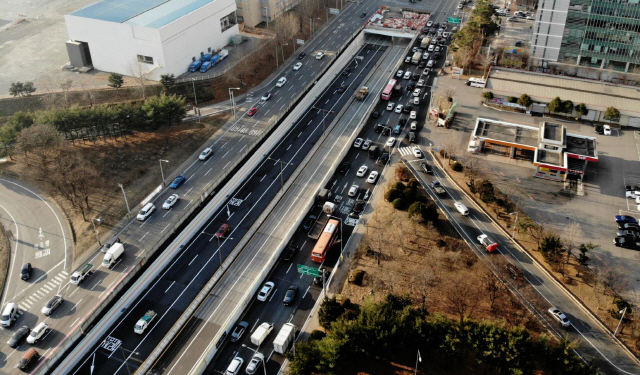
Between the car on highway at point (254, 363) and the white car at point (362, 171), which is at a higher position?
the white car at point (362, 171)

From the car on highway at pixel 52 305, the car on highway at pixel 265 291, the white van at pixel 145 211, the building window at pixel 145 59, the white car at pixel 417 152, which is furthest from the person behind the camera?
the building window at pixel 145 59

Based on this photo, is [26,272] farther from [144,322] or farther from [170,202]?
[170,202]

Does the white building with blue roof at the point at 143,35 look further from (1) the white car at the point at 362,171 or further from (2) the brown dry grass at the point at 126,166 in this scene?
(1) the white car at the point at 362,171

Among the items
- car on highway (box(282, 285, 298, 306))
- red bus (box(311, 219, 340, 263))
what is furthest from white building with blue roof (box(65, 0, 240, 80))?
car on highway (box(282, 285, 298, 306))

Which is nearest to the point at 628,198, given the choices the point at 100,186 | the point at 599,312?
the point at 599,312

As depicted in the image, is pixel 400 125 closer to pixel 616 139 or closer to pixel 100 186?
pixel 616 139

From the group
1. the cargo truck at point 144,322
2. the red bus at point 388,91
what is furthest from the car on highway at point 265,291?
the red bus at point 388,91

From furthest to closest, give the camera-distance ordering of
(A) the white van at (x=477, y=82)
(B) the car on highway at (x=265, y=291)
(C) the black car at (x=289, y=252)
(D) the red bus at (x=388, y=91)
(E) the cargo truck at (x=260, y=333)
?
(A) the white van at (x=477, y=82) < (D) the red bus at (x=388, y=91) < (C) the black car at (x=289, y=252) < (B) the car on highway at (x=265, y=291) < (E) the cargo truck at (x=260, y=333)

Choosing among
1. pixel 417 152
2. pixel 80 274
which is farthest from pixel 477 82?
pixel 80 274
